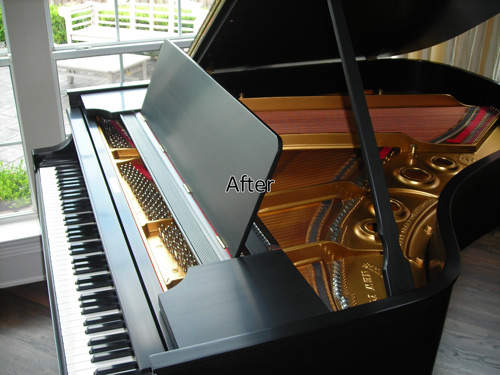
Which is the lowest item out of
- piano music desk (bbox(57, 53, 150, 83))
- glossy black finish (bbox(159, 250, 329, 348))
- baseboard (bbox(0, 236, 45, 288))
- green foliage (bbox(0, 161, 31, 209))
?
baseboard (bbox(0, 236, 45, 288))

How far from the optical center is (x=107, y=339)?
1445 mm

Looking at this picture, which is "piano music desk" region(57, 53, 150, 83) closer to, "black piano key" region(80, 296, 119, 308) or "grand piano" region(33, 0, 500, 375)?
"grand piano" region(33, 0, 500, 375)

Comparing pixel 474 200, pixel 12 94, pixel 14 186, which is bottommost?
pixel 14 186

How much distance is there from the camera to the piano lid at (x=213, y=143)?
1.48 m

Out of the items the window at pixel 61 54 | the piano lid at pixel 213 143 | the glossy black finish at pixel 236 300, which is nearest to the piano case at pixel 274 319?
the glossy black finish at pixel 236 300

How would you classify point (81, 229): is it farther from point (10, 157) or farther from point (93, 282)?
point (10, 157)

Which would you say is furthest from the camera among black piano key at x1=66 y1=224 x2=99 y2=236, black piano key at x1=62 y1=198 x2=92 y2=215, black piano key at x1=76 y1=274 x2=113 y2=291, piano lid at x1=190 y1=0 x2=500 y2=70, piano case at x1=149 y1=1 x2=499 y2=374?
piano lid at x1=190 y1=0 x2=500 y2=70

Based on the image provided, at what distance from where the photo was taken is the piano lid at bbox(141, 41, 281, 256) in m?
1.48

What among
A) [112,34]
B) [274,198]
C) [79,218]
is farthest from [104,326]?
[112,34]

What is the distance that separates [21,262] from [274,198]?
2.16m

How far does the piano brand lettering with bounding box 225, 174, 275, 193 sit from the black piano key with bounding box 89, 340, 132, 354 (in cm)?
52

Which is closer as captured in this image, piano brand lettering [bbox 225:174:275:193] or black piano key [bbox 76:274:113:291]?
piano brand lettering [bbox 225:174:275:193]

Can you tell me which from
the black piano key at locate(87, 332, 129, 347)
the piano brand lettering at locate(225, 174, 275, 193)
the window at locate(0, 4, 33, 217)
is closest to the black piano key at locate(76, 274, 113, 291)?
the black piano key at locate(87, 332, 129, 347)

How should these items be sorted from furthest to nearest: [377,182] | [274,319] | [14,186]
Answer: [14,186] → [377,182] → [274,319]
